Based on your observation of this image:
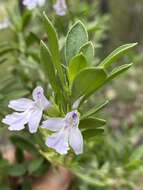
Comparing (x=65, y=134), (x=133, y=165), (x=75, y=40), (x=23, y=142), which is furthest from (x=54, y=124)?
(x=133, y=165)

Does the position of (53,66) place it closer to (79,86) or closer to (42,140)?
(79,86)

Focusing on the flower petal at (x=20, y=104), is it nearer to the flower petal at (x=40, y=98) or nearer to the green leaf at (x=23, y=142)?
the flower petal at (x=40, y=98)

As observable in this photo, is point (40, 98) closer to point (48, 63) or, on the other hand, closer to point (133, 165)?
point (48, 63)

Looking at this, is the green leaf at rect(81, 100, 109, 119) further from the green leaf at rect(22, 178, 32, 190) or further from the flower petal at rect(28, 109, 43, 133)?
the green leaf at rect(22, 178, 32, 190)

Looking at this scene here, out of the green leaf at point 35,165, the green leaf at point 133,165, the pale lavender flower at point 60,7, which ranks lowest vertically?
the green leaf at point 133,165

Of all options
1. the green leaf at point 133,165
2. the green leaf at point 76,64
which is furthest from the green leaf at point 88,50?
the green leaf at point 133,165

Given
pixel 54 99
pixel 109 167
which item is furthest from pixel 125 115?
pixel 54 99

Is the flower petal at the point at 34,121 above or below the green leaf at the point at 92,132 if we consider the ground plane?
above
